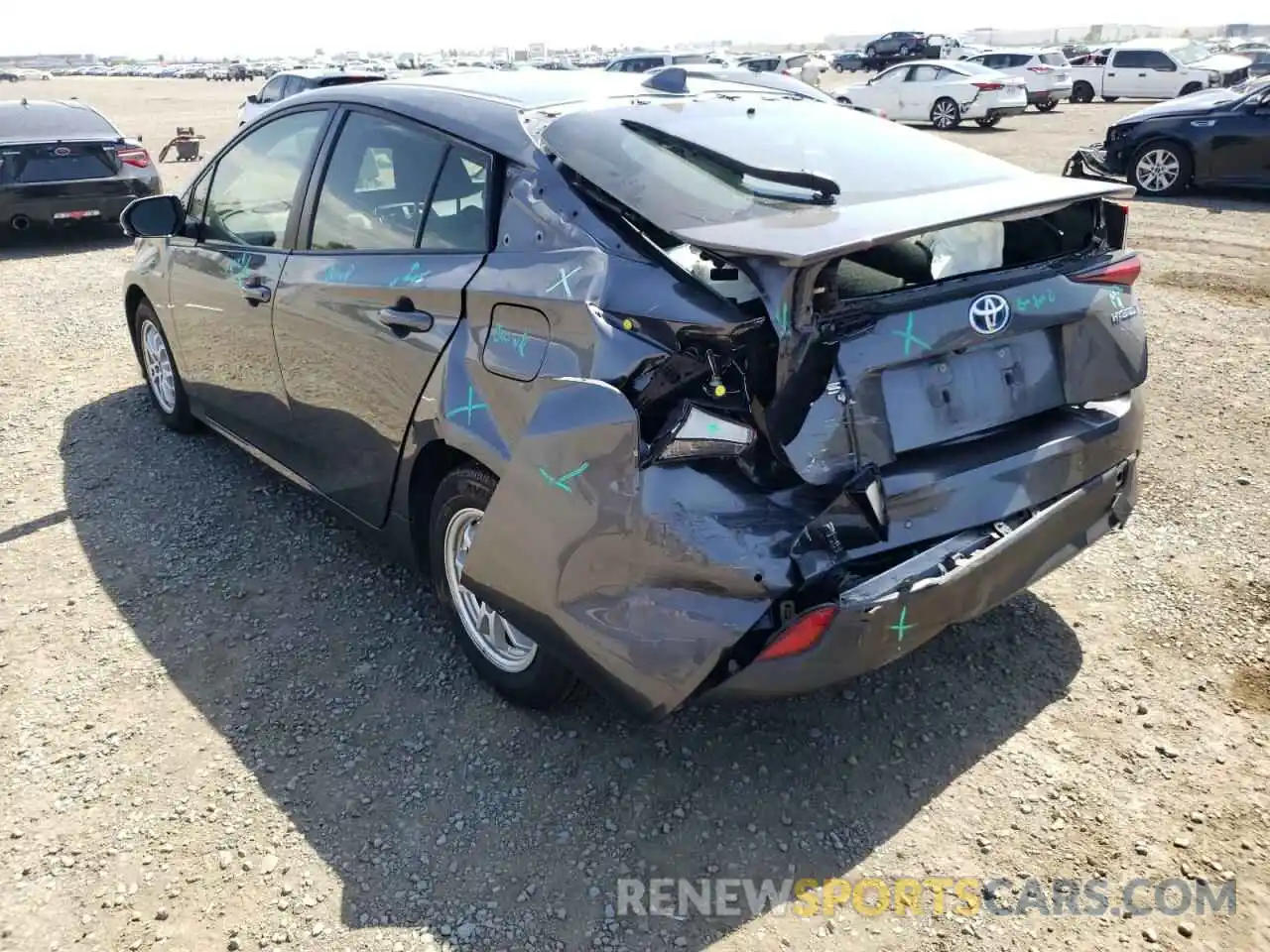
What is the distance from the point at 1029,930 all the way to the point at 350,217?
307 centimetres

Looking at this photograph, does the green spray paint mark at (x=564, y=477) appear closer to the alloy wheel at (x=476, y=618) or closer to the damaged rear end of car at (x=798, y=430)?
the damaged rear end of car at (x=798, y=430)

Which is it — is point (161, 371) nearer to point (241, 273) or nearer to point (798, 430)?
point (241, 273)

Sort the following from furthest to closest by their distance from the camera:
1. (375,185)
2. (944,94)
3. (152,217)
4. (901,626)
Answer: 1. (944,94)
2. (152,217)
3. (375,185)
4. (901,626)

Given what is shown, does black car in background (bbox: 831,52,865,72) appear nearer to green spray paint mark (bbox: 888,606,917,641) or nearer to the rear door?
the rear door

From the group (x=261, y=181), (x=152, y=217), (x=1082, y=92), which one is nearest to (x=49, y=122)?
(x=152, y=217)

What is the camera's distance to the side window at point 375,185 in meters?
3.35

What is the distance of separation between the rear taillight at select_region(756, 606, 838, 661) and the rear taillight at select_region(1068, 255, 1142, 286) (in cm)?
135

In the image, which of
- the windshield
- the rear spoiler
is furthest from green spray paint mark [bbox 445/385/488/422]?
the windshield

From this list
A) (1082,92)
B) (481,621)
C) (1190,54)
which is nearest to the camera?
(481,621)

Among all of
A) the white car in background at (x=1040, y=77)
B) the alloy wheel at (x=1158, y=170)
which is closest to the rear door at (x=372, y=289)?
the alloy wheel at (x=1158, y=170)

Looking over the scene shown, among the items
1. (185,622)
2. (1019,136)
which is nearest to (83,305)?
(185,622)

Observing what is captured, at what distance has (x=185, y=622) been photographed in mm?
3795

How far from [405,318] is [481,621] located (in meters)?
1.01

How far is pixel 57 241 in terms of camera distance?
37.8ft
